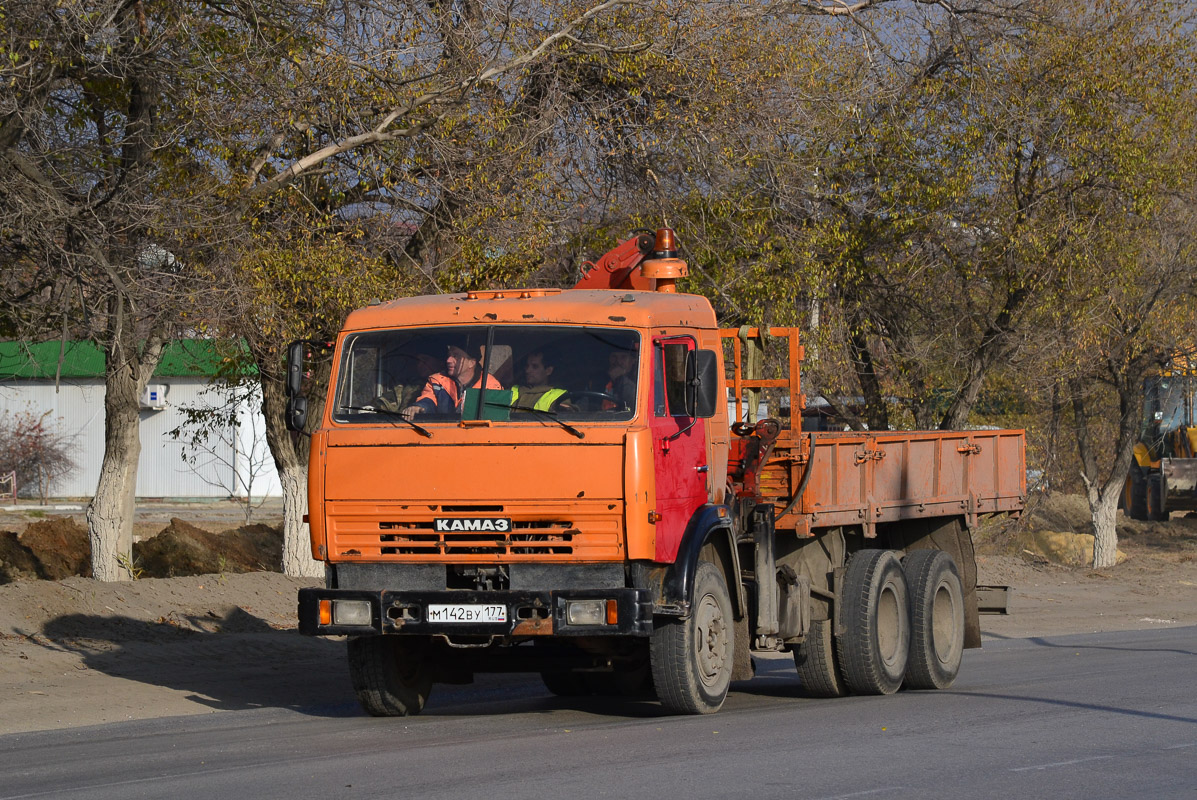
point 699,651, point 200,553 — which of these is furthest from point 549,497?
point 200,553

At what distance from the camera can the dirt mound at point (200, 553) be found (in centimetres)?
2242

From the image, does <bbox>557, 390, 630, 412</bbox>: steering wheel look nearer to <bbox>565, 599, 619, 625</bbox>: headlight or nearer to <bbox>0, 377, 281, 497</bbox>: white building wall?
<bbox>565, 599, 619, 625</bbox>: headlight

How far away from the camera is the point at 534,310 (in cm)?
970

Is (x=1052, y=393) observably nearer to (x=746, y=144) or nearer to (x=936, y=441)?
(x=746, y=144)

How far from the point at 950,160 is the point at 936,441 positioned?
28.6 feet

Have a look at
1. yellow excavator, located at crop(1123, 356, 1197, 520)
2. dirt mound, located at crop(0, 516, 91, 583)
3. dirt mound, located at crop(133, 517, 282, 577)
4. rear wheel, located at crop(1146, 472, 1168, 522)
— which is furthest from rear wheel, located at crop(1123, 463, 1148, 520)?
dirt mound, located at crop(0, 516, 91, 583)

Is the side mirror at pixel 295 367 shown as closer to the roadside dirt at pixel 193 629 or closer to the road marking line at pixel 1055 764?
the roadside dirt at pixel 193 629

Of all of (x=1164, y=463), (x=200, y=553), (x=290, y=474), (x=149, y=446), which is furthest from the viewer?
(x=149, y=446)

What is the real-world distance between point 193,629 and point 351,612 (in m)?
6.73

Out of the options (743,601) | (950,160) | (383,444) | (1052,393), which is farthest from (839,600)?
(1052,393)

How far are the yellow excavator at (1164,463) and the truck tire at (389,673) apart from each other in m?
26.8

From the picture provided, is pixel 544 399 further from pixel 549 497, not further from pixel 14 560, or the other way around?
pixel 14 560

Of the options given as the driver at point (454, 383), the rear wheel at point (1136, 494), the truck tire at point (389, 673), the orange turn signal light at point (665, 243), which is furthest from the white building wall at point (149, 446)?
the driver at point (454, 383)

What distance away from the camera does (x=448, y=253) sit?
17.2 meters
